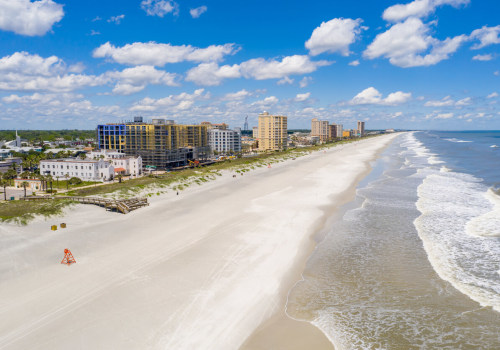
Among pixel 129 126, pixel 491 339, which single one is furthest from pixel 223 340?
pixel 129 126

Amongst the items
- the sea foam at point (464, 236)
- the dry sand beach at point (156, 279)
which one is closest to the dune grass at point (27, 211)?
the dry sand beach at point (156, 279)

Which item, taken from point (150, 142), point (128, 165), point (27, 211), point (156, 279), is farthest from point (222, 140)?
point (156, 279)

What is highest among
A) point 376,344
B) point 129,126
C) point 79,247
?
point 129,126

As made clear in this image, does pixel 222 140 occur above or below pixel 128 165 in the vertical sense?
above

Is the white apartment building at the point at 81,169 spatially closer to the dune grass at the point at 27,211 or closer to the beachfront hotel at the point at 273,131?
the dune grass at the point at 27,211

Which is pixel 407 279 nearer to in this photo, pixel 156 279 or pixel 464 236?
pixel 464 236

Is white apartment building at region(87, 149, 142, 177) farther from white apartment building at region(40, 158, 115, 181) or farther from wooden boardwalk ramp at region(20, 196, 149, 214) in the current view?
wooden boardwalk ramp at region(20, 196, 149, 214)

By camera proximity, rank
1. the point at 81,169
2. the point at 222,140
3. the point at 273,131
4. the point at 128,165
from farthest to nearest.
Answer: the point at 273,131
the point at 222,140
the point at 128,165
the point at 81,169

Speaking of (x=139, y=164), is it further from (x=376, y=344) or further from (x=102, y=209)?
(x=376, y=344)
